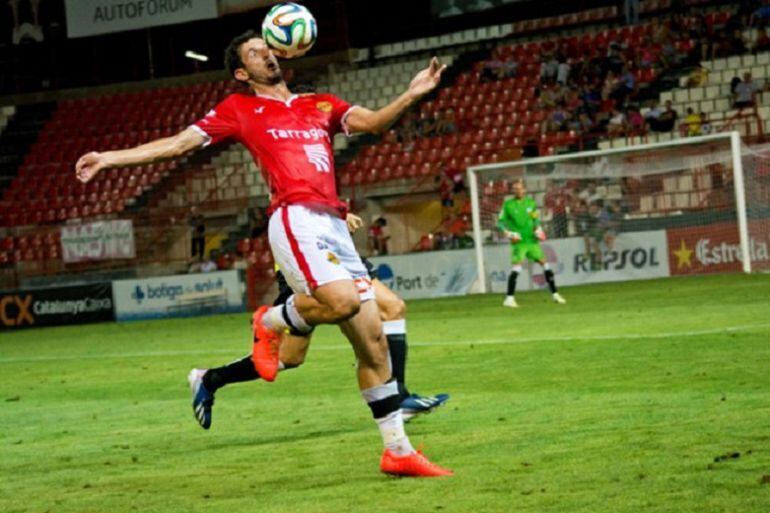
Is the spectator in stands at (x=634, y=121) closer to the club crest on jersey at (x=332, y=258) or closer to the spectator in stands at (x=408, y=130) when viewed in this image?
the spectator in stands at (x=408, y=130)

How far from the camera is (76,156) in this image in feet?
136

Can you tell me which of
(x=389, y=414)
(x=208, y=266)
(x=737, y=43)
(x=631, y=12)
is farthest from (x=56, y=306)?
(x=389, y=414)

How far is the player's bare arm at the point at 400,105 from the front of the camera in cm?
728

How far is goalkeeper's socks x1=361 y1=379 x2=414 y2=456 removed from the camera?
23.6 feet

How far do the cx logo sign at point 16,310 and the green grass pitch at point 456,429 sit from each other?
12.8 meters

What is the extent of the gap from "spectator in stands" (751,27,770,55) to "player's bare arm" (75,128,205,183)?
26939 mm

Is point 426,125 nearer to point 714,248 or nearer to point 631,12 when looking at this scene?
point 631,12

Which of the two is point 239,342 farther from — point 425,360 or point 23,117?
point 23,117

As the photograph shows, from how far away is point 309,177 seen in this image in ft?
25.2

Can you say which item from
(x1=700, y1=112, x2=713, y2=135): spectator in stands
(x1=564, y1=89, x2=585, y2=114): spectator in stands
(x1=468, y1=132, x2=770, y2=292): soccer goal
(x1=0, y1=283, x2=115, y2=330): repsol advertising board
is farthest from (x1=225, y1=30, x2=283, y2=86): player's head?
(x1=564, y1=89, x2=585, y2=114): spectator in stands

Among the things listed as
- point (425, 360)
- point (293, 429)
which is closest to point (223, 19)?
point (425, 360)

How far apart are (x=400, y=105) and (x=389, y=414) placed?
158cm

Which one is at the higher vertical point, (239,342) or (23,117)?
(23,117)

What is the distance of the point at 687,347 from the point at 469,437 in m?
5.25
